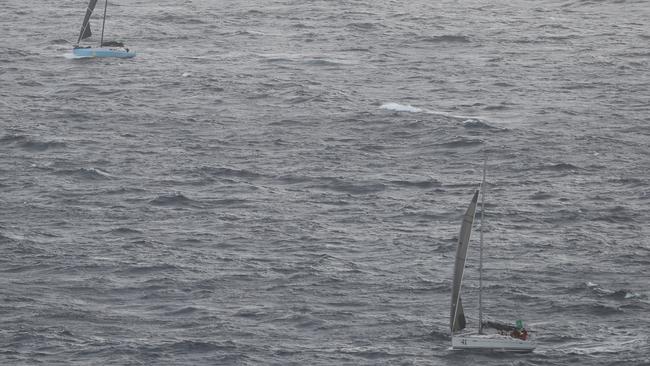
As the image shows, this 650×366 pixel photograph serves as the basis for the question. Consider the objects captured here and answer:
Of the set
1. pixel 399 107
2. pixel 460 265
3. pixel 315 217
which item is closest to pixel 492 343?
pixel 460 265

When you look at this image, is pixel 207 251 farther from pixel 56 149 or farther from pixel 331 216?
pixel 56 149

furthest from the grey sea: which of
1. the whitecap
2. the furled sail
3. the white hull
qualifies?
the furled sail

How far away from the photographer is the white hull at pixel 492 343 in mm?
103438

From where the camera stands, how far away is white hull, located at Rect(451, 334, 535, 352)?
339 feet

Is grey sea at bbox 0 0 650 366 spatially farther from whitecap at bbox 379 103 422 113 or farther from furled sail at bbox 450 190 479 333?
furled sail at bbox 450 190 479 333

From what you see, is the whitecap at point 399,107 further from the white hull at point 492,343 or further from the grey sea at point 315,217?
the white hull at point 492,343

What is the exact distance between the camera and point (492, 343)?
103688 mm

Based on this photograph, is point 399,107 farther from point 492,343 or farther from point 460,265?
point 460,265

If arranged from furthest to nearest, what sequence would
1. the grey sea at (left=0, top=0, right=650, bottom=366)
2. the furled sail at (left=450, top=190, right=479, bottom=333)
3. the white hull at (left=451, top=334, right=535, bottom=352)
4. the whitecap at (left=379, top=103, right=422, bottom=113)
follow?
1. the whitecap at (left=379, top=103, right=422, bottom=113)
2. the grey sea at (left=0, top=0, right=650, bottom=366)
3. the white hull at (left=451, top=334, right=535, bottom=352)
4. the furled sail at (left=450, top=190, right=479, bottom=333)

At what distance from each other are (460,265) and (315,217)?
1558 inches

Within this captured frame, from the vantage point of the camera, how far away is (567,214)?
453ft

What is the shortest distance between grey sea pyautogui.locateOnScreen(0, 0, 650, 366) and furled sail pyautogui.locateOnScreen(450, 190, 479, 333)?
113 inches

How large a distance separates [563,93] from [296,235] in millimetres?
67368

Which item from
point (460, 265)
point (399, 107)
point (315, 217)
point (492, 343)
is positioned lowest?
point (315, 217)
